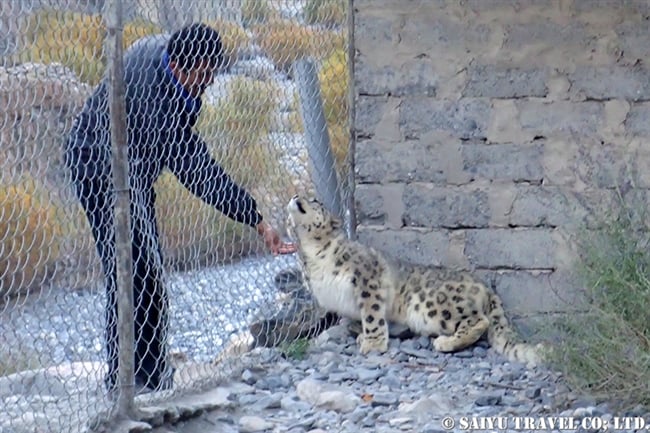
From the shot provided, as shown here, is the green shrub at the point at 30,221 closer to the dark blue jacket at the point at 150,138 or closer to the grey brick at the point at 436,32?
the dark blue jacket at the point at 150,138

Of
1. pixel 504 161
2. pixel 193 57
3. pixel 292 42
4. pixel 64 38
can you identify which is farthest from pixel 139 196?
pixel 292 42

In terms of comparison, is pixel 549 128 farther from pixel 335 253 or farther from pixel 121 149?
pixel 121 149

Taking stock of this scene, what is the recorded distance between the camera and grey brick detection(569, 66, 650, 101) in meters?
7.27

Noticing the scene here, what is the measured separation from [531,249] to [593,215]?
814mm

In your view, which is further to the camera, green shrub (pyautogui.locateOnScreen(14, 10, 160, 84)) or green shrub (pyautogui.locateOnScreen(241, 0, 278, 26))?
green shrub (pyautogui.locateOnScreen(241, 0, 278, 26))

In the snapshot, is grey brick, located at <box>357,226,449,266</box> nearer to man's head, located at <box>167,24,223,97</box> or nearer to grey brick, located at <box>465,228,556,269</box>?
grey brick, located at <box>465,228,556,269</box>

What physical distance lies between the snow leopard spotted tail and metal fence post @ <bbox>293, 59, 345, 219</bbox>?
114 centimetres

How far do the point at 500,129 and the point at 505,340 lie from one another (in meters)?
1.22

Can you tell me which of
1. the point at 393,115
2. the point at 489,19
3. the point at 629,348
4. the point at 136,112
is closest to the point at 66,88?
the point at 136,112

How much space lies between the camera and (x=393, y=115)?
758cm

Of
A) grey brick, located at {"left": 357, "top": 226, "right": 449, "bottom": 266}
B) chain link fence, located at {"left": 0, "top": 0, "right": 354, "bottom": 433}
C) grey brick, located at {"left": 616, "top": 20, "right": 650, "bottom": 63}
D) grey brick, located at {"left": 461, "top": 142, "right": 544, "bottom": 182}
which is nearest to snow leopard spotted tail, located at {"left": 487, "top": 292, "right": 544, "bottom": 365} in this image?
grey brick, located at {"left": 357, "top": 226, "right": 449, "bottom": 266}

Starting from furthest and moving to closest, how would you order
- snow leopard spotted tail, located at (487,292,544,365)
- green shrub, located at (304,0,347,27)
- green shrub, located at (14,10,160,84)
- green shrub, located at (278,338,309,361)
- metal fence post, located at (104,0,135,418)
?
green shrub, located at (304,0,347,27), green shrub, located at (278,338,309,361), snow leopard spotted tail, located at (487,292,544,365), green shrub, located at (14,10,160,84), metal fence post, located at (104,0,135,418)

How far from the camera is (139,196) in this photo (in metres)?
6.04

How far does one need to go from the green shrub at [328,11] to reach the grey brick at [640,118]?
2.09 m
